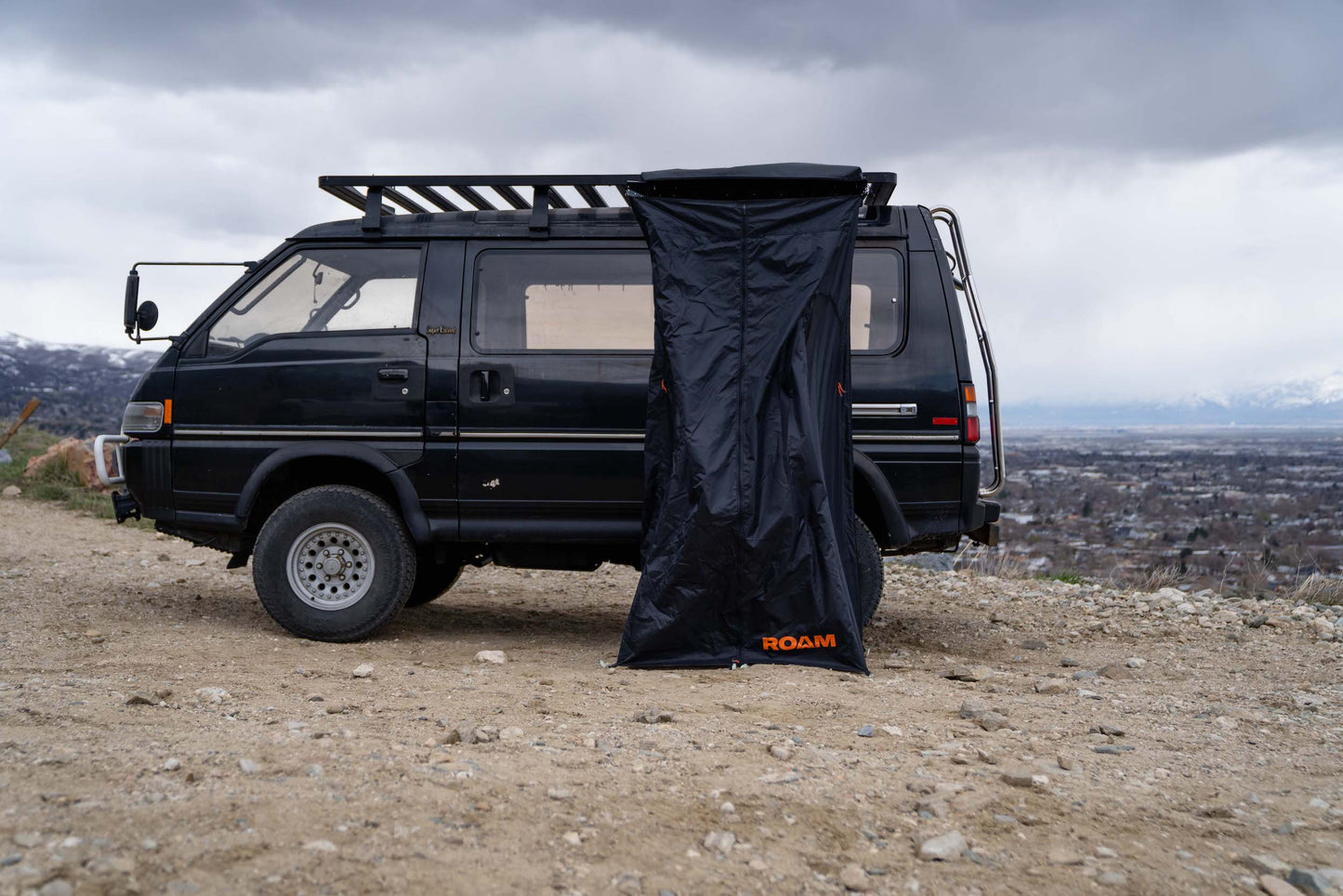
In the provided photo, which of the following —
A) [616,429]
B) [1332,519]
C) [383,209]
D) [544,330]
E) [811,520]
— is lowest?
[1332,519]

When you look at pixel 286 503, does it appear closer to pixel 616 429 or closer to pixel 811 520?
pixel 616 429

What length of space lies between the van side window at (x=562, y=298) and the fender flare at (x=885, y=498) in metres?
1.29

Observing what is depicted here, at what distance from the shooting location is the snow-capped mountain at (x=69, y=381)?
3966cm

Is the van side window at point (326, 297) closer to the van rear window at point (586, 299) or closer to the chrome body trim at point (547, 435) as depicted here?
the van rear window at point (586, 299)

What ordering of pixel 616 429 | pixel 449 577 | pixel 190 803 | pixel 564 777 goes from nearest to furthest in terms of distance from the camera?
pixel 190 803 → pixel 564 777 → pixel 616 429 → pixel 449 577

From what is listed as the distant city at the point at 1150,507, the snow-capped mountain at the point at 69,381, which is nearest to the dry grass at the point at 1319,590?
the distant city at the point at 1150,507

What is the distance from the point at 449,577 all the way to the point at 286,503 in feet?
5.02

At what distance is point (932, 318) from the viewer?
566cm

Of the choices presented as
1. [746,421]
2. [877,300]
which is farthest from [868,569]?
[877,300]

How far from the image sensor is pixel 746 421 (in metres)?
5.09

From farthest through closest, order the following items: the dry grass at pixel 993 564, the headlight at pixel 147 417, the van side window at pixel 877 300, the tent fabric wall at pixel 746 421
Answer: the dry grass at pixel 993 564 < the headlight at pixel 147 417 < the van side window at pixel 877 300 < the tent fabric wall at pixel 746 421

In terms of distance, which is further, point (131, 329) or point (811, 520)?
point (131, 329)

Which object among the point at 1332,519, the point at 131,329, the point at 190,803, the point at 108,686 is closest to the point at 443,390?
the point at 131,329

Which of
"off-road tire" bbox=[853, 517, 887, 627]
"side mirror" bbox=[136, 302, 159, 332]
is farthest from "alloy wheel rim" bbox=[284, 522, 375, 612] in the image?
"off-road tire" bbox=[853, 517, 887, 627]
